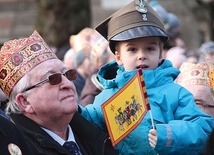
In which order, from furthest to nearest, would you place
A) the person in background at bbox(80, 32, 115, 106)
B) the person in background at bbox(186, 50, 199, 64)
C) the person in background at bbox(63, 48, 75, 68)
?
the person in background at bbox(186, 50, 199, 64), the person in background at bbox(63, 48, 75, 68), the person in background at bbox(80, 32, 115, 106)

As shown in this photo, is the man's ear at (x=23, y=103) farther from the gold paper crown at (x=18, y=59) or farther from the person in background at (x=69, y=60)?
the person in background at (x=69, y=60)

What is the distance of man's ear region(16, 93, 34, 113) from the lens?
5582 mm

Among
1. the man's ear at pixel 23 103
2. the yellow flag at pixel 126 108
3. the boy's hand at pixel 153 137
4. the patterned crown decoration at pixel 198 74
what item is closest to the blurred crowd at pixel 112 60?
the patterned crown decoration at pixel 198 74

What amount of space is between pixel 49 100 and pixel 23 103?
0.59ft

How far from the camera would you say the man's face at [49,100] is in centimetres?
553

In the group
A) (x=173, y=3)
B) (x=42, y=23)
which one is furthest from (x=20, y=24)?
(x=42, y=23)

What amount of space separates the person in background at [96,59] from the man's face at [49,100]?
2.83 meters

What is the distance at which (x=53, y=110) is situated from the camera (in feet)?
18.1

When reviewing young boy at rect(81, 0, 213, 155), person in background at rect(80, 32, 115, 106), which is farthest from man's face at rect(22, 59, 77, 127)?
person in background at rect(80, 32, 115, 106)

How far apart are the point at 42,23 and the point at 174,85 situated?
454 inches

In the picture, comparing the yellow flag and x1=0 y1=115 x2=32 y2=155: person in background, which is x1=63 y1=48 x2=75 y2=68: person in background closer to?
the yellow flag

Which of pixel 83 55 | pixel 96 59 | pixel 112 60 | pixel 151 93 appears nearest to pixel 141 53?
pixel 151 93

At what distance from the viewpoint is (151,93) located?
5.77m

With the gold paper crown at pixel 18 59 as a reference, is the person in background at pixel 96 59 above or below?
A: below
